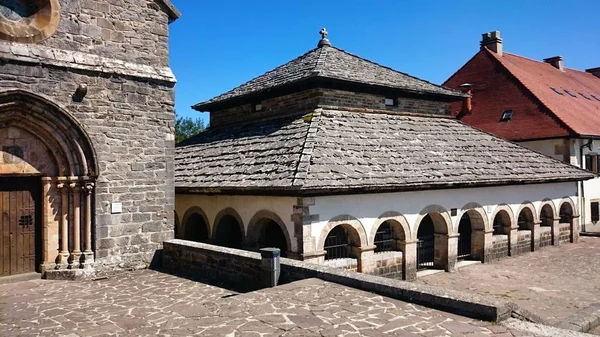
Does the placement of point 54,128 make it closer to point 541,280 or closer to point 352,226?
point 352,226

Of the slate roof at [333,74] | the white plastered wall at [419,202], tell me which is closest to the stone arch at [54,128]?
the white plastered wall at [419,202]

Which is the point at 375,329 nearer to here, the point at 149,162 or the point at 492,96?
the point at 149,162

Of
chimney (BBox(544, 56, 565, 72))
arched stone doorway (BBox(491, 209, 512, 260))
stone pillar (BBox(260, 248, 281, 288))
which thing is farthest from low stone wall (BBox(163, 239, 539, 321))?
chimney (BBox(544, 56, 565, 72))

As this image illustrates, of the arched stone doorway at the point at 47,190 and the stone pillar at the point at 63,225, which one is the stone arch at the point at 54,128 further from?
the stone pillar at the point at 63,225

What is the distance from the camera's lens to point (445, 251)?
1237 cm

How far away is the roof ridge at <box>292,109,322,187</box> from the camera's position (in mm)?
9465

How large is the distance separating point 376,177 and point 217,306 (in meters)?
5.44

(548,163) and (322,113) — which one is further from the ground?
(322,113)

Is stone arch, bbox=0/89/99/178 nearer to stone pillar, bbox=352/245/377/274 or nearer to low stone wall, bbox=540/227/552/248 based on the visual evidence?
stone pillar, bbox=352/245/377/274

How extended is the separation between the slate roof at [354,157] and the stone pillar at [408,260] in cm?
145

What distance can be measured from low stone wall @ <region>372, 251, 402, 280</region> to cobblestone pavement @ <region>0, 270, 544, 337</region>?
13.3 ft

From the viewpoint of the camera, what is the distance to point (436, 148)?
13.4 m

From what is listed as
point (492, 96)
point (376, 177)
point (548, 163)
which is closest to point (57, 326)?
point (376, 177)

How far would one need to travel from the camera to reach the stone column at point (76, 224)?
9.04m
